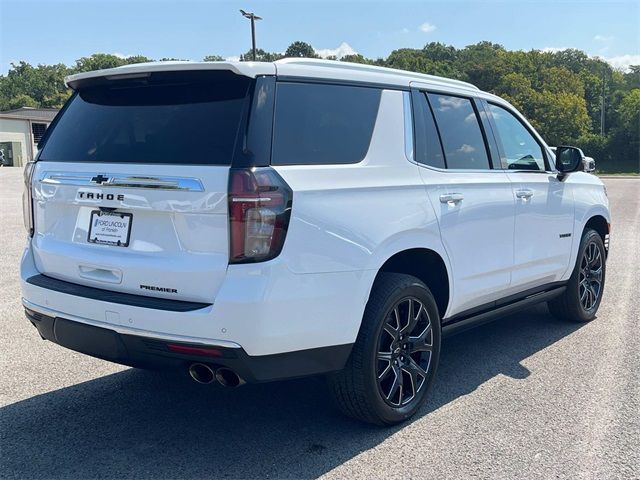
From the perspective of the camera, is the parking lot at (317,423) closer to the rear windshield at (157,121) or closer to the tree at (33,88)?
the rear windshield at (157,121)

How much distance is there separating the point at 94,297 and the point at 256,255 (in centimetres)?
92

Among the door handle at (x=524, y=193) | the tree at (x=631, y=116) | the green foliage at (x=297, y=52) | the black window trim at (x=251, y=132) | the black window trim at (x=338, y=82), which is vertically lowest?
the door handle at (x=524, y=193)

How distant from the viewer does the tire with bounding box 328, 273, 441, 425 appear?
3314 millimetres

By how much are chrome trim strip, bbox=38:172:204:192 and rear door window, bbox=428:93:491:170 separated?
1850 mm

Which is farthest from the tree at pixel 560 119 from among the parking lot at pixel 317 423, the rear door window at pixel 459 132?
the parking lot at pixel 317 423

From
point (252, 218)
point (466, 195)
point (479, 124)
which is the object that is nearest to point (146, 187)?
point (252, 218)

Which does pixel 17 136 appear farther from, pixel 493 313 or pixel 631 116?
pixel 631 116

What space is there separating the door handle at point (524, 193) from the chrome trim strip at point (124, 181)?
2643 millimetres

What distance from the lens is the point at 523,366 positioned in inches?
182

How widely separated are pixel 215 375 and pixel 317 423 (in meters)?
0.92

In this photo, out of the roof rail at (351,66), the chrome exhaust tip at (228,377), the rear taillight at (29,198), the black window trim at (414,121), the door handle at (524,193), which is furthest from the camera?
the door handle at (524,193)

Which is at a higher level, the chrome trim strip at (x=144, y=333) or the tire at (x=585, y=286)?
the chrome trim strip at (x=144, y=333)

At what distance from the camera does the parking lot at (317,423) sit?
3.15 m

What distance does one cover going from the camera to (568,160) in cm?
521
